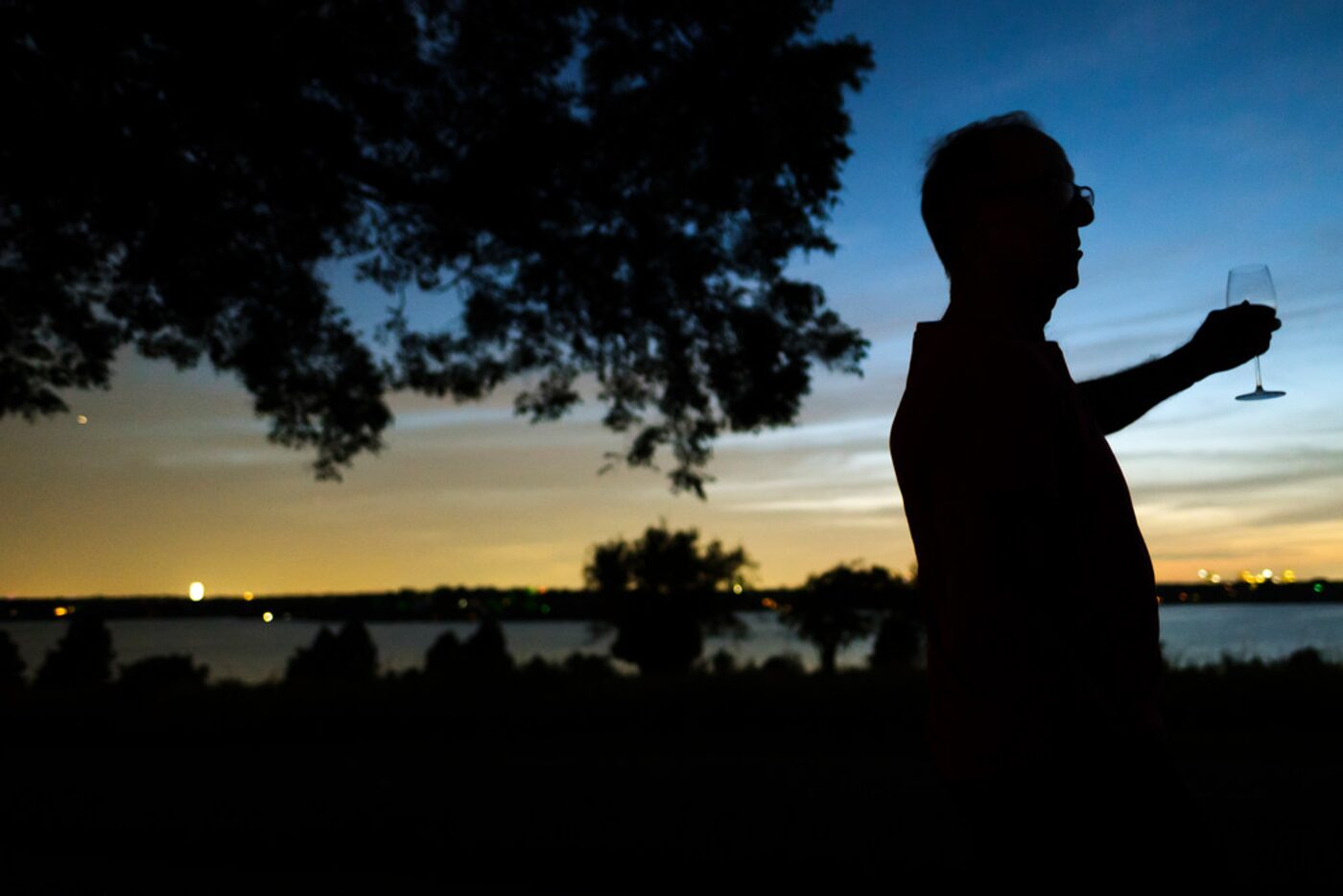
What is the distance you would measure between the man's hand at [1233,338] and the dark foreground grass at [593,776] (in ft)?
11.6

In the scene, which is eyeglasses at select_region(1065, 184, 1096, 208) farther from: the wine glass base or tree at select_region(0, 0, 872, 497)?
tree at select_region(0, 0, 872, 497)

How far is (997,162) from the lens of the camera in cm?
175

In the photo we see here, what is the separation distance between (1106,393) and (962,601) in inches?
42.7

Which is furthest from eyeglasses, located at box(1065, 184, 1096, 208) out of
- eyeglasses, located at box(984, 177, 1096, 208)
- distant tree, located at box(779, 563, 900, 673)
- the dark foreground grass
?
distant tree, located at box(779, 563, 900, 673)

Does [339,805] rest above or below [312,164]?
below

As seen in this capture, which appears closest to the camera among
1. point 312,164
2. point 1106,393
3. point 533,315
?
point 1106,393

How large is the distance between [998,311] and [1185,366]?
901mm

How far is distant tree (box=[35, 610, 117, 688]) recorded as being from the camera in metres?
55.9

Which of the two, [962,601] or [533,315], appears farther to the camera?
[533,315]

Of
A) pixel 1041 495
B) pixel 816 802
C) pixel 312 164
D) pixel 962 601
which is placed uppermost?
pixel 312 164

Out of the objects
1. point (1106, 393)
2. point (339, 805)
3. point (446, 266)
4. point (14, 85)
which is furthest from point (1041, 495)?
point (446, 266)

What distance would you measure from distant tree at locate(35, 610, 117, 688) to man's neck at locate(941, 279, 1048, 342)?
62.2 meters

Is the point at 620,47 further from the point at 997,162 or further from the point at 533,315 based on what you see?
the point at 997,162

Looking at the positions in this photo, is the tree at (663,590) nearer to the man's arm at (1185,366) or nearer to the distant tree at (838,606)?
the distant tree at (838,606)
